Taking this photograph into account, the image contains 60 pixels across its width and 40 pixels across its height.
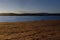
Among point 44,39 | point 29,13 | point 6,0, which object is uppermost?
point 6,0

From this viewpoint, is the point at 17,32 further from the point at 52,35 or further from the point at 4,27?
the point at 52,35

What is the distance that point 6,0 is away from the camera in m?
0.97

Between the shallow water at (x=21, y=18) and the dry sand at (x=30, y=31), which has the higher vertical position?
the shallow water at (x=21, y=18)

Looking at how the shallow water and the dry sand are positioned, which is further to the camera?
the shallow water

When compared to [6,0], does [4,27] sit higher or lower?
lower

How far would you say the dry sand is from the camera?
2.38ft

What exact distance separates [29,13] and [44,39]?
1.15ft

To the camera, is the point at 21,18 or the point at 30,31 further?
the point at 21,18

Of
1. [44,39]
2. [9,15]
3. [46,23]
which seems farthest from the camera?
[9,15]

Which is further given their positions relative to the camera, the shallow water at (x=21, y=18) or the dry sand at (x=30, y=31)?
the shallow water at (x=21, y=18)

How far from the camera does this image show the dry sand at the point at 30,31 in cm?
73

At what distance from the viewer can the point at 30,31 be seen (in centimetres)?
77

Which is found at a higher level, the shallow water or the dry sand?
the shallow water

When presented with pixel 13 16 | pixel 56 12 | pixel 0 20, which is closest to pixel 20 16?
pixel 13 16
